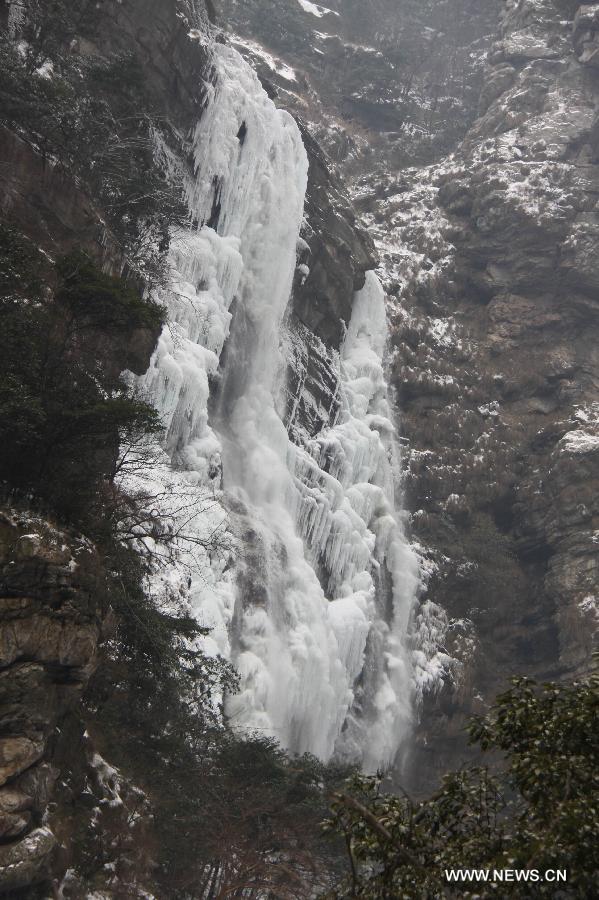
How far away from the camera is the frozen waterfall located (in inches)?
735

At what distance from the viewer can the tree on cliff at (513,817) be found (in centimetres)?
414

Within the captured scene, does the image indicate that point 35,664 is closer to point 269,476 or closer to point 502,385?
point 269,476

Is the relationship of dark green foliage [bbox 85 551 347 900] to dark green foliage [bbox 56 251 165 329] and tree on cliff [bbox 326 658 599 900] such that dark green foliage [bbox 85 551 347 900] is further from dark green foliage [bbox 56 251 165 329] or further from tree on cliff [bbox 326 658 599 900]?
tree on cliff [bbox 326 658 599 900]

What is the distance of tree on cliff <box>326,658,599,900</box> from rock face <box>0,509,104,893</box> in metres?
3.50

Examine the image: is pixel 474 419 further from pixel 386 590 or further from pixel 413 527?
pixel 386 590

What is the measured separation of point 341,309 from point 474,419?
7.60m

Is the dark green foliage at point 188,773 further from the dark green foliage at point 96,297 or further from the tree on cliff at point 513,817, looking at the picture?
the tree on cliff at point 513,817

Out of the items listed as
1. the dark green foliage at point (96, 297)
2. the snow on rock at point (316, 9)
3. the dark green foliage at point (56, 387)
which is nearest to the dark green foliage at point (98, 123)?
the dark green foliage at point (96, 297)

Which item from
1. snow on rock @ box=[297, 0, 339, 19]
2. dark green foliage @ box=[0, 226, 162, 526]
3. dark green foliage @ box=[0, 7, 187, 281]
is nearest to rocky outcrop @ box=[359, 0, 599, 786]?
dark green foliage @ box=[0, 7, 187, 281]

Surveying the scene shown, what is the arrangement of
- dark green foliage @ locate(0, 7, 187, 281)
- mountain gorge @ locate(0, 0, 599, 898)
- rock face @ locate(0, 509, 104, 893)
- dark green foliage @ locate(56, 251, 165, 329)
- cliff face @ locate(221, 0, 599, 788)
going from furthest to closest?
cliff face @ locate(221, 0, 599, 788)
dark green foliage @ locate(0, 7, 187, 281)
dark green foliage @ locate(56, 251, 165, 329)
mountain gorge @ locate(0, 0, 599, 898)
rock face @ locate(0, 509, 104, 893)

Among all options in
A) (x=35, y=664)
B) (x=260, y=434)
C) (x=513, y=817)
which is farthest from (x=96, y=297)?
(x=260, y=434)

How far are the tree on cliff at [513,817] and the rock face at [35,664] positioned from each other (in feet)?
11.5

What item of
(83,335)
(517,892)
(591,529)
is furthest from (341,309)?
(517,892)

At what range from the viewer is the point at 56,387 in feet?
30.8
